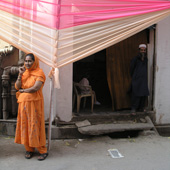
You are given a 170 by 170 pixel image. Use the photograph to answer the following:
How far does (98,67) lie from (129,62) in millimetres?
2917

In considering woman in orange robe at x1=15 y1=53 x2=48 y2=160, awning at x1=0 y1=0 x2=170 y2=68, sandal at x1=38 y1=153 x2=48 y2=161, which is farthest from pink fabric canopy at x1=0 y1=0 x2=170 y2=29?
sandal at x1=38 y1=153 x2=48 y2=161

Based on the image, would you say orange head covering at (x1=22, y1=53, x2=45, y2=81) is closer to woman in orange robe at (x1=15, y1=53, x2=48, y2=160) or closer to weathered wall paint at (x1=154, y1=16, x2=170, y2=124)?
woman in orange robe at (x1=15, y1=53, x2=48, y2=160)

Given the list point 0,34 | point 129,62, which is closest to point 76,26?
point 0,34

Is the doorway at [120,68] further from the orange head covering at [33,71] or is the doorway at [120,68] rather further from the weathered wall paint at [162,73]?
the orange head covering at [33,71]

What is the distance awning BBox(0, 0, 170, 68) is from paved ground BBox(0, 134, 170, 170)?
5.17ft

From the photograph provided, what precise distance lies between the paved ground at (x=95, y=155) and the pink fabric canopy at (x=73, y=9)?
2.15 meters

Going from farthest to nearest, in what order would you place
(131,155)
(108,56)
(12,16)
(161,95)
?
(108,56) < (161,95) < (131,155) < (12,16)

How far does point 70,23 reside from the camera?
10.9 ft

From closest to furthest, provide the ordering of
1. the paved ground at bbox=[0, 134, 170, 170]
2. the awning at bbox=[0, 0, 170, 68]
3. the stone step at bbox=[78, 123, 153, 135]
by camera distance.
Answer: the awning at bbox=[0, 0, 170, 68] < the paved ground at bbox=[0, 134, 170, 170] < the stone step at bbox=[78, 123, 153, 135]

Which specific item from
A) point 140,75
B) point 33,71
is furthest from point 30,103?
point 140,75

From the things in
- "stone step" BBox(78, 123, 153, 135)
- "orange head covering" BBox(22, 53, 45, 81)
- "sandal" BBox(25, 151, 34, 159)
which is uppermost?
"orange head covering" BBox(22, 53, 45, 81)

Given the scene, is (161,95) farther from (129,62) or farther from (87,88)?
(87,88)

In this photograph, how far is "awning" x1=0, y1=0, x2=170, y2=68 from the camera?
3.25m

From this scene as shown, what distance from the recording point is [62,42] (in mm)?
3352
